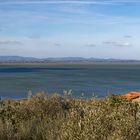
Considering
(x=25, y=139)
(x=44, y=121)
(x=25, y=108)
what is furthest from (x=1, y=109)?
(x=25, y=139)

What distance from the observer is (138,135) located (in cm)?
788

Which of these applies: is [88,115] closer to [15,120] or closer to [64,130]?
[64,130]

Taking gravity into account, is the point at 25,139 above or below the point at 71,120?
below

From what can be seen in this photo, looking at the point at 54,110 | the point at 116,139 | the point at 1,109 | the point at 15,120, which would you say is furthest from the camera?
the point at 54,110

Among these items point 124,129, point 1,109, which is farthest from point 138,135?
Result: point 1,109

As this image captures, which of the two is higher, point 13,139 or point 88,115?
point 88,115

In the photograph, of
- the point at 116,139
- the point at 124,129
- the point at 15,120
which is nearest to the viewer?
the point at 116,139

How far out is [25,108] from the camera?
13078mm

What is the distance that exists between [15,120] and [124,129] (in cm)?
371

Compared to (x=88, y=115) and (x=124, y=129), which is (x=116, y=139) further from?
(x=88, y=115)

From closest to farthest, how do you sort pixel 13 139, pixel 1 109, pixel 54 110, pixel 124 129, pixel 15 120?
pixel 124 129
pixel 13 139
pixel 15 120
pixel 1 109
pixel 54 110

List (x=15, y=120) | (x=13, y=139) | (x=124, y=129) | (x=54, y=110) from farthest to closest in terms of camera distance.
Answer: (x=54, y=110)
(x=15, y=120)
(x=13, y=139)
(x=124, y=129)

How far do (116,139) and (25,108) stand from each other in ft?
20.0

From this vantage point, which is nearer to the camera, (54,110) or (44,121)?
(44,121)
